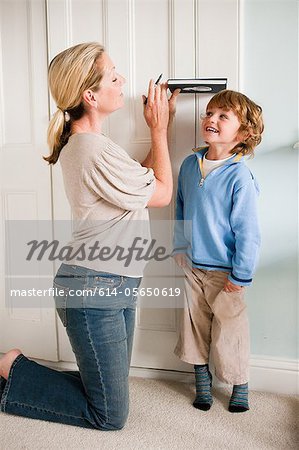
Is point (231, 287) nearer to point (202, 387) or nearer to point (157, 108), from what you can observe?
point (202, 387)

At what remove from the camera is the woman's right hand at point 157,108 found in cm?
189

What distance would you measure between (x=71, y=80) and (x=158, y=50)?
0.52 meters

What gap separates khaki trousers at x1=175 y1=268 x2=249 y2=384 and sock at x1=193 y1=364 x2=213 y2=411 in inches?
1.6

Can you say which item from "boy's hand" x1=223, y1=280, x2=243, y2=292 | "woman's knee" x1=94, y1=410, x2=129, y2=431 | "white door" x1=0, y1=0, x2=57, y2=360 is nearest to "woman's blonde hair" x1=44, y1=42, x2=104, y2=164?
"white door" x1=0, y1=0, x2=57, y2=360

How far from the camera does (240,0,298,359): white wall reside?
73.5 inches

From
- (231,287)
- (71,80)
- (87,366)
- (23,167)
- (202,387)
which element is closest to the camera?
(71,80)

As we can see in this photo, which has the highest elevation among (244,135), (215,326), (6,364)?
(244,135)

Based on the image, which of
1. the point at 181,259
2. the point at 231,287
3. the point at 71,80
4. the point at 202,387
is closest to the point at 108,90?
the point at 71,80

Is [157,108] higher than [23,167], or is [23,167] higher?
[157,108]

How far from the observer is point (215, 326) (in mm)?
1935

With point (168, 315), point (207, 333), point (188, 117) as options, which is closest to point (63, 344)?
point (168, 315)

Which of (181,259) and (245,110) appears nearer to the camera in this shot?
(245,110)

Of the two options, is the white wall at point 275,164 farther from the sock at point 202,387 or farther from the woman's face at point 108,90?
the woman's face at point 108,90

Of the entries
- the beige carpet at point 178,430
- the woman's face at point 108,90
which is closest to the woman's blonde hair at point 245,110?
the woman's face at point 108,90
